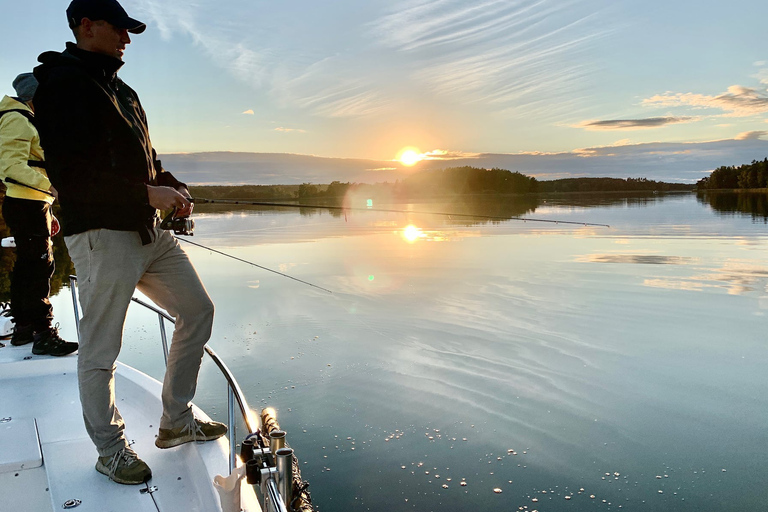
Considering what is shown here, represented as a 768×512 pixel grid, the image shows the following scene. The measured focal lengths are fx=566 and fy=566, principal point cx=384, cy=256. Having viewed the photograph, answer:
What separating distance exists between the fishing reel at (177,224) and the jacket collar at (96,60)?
69cm

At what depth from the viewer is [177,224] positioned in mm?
2922

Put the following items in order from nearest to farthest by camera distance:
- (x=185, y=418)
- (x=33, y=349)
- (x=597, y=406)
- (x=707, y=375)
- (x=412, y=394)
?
(x=185, y=418) < (x=33, y=349) < (x=597, y=406) < (x=412, y=394) < (x=707, y=375)

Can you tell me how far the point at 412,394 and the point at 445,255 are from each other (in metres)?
14.3

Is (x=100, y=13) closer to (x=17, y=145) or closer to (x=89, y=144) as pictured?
(x=89, y=144)

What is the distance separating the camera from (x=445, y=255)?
20922 millimetres

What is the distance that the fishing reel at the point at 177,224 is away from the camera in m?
2.87

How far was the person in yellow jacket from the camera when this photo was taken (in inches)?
166

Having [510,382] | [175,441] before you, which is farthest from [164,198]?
[510,382]

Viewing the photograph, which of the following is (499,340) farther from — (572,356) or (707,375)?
(707,375)

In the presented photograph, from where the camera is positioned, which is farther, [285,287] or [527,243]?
[527,243]

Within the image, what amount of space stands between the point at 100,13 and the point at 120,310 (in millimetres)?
1287

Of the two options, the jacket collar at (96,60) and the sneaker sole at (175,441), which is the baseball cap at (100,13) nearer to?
the jacket collar at (96,60)

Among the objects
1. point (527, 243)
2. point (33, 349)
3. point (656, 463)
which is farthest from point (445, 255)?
point (33, 349)

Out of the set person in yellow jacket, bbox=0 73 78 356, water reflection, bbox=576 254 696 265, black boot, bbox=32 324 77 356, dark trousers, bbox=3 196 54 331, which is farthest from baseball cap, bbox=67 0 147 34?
water reflection, bbox=576 254 696 265
